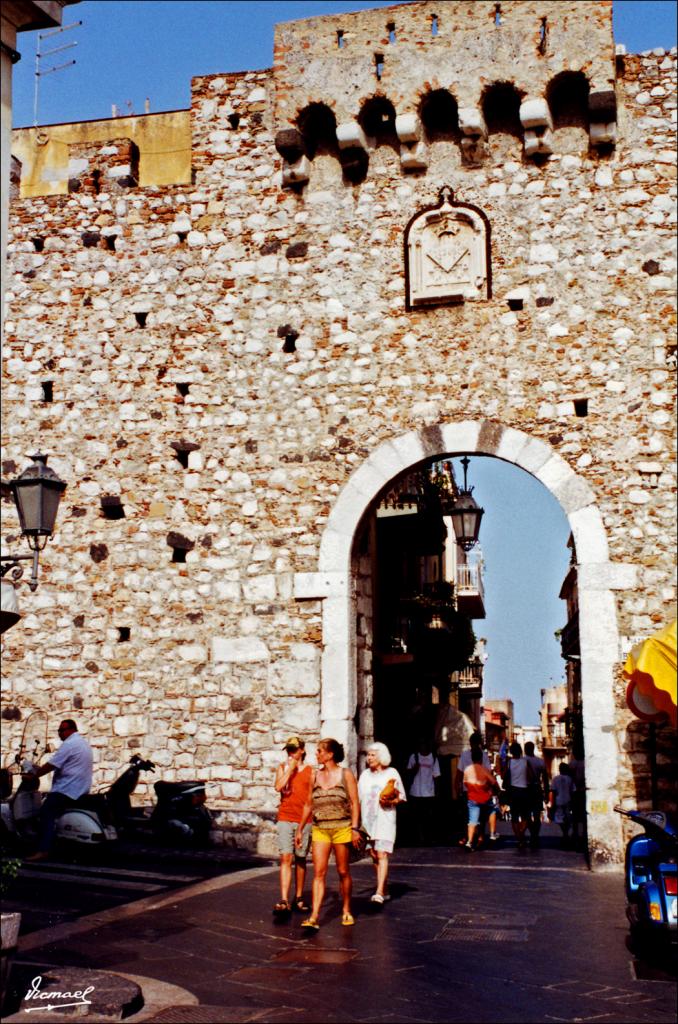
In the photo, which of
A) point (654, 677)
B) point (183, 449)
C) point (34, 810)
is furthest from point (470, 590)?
point (654, 677)

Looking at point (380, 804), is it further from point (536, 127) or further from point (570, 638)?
point (570, 638)

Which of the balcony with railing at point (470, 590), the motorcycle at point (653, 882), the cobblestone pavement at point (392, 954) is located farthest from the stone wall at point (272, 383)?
the balcony with railing at point (470, 590)

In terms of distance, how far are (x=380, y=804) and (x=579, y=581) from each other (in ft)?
10.7

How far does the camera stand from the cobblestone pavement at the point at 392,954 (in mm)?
5145

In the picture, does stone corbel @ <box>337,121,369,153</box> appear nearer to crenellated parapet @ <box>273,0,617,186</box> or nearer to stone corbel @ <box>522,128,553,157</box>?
crenellated parapet @ <box>273,0,617,186</box>

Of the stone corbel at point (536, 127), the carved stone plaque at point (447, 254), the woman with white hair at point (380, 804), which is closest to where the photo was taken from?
the woman with white hair at point (380, 804)

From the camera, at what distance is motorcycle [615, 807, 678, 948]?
6.18 m

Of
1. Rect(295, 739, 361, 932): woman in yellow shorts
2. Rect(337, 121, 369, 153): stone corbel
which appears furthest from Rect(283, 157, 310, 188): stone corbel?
Rect(295, 739, 361, 932): woman in yellow shorts

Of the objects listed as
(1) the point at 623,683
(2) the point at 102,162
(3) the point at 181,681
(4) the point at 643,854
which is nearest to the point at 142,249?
(2) the point at 102,162

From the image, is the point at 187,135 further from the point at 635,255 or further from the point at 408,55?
the point at 635,255

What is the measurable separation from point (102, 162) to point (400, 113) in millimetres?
3340

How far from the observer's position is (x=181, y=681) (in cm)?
1124

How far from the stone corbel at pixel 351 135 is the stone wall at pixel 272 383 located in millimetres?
261

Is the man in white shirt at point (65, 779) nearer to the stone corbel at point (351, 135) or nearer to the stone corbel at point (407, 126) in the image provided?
the stone corbel at point (351, 135)
